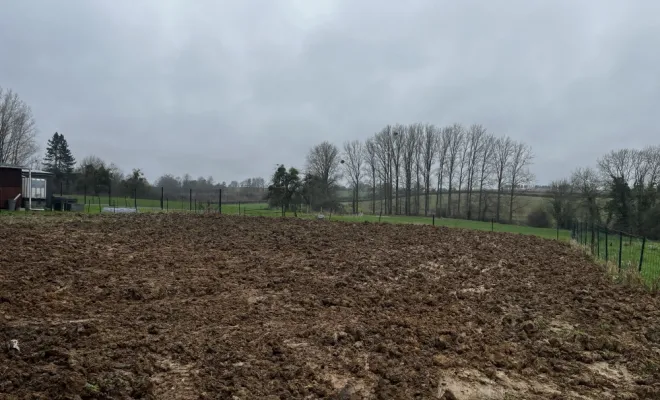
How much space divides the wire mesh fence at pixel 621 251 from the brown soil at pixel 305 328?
3.33 feet

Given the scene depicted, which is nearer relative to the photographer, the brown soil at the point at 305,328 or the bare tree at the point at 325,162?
the brown soil at the point at 305,328

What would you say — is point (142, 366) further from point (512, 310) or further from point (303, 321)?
point (512, 310)

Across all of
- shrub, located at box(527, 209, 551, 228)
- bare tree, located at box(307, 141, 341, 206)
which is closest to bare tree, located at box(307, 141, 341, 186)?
bare tree, located at box(307, 141, 341, 206)

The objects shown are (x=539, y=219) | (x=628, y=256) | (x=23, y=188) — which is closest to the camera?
(x=628, y=256)

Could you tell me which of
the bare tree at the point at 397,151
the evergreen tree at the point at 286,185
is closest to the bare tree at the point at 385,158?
the bare tree at the point at 397,151

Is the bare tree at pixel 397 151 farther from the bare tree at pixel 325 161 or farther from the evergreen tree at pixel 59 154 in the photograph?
the evergreen tree at pixel 59 154

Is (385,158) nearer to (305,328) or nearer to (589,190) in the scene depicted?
(589,190)

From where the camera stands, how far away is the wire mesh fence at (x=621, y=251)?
1069cm

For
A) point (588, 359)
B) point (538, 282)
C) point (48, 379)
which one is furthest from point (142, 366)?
point (538, 282)

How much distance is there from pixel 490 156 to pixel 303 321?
6178cm

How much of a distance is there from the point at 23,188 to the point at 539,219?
47.3 metres

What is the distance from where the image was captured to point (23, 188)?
23.0 meters

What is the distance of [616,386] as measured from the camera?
4242 millimetres

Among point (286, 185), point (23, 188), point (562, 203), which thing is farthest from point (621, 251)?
point (562, 203)
